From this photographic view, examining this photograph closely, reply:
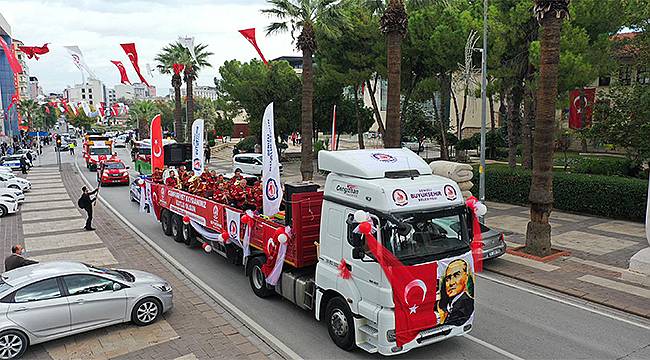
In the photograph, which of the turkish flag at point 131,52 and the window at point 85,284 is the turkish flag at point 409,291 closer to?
the window at point 85,284

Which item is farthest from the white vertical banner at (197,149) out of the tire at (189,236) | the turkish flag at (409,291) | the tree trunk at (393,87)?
the turkish flag at (409,291)

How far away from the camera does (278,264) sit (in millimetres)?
10086

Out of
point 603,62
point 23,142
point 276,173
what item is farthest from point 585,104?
point 23,142

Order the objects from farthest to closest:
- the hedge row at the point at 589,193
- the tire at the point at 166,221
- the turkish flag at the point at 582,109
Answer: the turkish flag at the point at 582,109
the hedge row at the point at 589,193
the tire at the point at 166,221

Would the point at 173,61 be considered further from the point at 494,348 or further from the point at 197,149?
the point at 494,348

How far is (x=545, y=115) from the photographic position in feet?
45.0

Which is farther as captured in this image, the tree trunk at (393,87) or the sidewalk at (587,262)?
the tree trunk at (393,87)

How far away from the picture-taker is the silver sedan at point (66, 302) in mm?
8297

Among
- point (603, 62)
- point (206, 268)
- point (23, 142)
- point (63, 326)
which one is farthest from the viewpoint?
point (23, 142)

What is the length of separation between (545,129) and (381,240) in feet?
27.8

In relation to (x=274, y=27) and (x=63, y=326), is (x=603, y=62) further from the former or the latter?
(x=63, y=326)

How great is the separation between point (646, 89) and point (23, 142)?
85442 millimetres

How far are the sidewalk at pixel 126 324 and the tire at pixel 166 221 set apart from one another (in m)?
0.99

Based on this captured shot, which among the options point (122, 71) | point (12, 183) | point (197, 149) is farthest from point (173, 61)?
point (197, 149)
